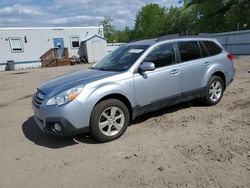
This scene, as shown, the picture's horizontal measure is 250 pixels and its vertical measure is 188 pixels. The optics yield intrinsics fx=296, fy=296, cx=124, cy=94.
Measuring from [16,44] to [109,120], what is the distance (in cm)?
2763

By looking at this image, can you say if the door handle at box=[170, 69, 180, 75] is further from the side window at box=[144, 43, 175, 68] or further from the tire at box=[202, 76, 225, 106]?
the tire at box=[202, 76, 225, 106]

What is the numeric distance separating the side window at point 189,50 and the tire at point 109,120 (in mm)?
1908

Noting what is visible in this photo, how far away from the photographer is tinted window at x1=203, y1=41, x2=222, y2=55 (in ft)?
22.6

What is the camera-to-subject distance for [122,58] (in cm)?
602

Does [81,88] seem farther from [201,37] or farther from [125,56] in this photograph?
[201,37]

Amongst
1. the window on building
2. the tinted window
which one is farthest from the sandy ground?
the window on building

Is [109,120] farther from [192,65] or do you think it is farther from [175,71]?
[192,65]

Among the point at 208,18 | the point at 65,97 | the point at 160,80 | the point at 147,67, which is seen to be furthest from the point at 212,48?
the point at 208,18

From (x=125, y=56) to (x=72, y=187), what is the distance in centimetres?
309

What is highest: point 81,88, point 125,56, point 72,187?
point 125,56

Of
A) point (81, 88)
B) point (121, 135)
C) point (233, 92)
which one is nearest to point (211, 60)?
point (233, 92)

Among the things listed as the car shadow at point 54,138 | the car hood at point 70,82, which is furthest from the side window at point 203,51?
the car hood at point 70,82

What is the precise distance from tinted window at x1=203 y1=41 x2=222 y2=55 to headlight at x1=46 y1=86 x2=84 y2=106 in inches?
137

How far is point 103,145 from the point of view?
500cm
